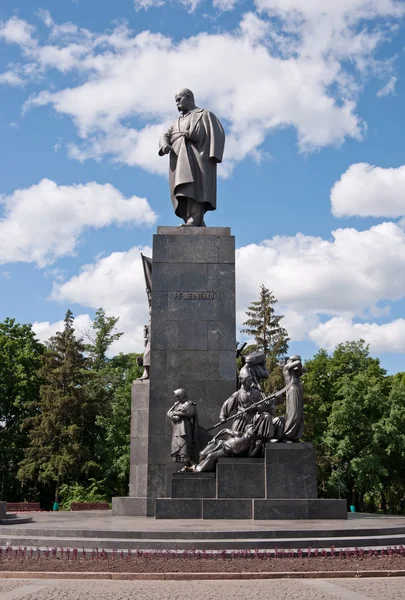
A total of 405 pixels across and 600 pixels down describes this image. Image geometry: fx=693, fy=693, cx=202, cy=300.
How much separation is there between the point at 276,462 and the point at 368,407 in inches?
1097

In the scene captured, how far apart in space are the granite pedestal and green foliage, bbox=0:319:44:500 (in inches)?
1098

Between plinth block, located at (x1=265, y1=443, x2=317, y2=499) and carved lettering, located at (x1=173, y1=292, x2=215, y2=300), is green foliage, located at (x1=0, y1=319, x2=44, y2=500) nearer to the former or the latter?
carved lettering, located at (x1=173, y1=292, x2=215, y2=300)

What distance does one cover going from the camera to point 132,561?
9969mm

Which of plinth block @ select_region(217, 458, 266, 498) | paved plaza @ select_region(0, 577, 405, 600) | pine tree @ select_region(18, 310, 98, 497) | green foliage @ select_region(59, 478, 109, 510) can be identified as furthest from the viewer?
pine tree @ select_region(18, 310, 98, 497)

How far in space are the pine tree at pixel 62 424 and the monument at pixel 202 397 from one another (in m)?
22.1

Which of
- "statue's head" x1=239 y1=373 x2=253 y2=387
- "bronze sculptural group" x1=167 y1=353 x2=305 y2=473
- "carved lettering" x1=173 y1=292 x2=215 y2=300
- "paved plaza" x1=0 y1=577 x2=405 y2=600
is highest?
"carved lettering" x1=173 y1=292 x2=215 y2=300

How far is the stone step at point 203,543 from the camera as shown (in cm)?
1095

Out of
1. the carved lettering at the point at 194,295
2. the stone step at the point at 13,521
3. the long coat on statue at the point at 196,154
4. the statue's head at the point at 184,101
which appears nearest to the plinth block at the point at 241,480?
Result: the stone step at the point at 13,521

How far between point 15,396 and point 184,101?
31.0 meters

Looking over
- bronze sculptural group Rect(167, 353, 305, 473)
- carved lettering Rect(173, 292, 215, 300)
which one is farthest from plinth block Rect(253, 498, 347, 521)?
carved lettering Rect(173, 292, 215, 300)

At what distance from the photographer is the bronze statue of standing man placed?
19109mm

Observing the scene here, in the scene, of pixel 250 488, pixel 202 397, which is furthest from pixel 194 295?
pixel 250 488

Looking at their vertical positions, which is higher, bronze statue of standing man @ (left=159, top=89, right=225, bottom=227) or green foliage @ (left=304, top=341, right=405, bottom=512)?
bronze statue of standing man @ (left=159, top=89, right=225, bottom=227)

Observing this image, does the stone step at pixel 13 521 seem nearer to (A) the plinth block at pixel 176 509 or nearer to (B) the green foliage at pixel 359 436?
(A) the plinth block at pixel 176 509
